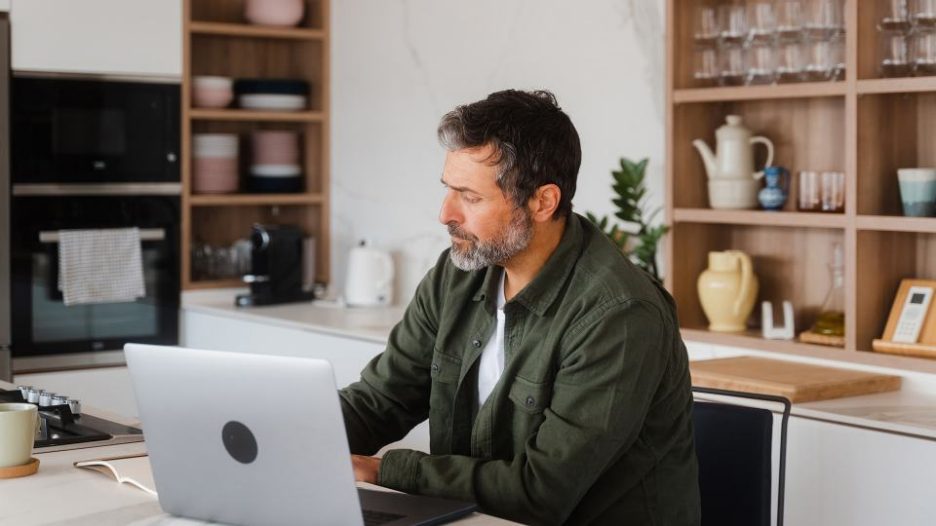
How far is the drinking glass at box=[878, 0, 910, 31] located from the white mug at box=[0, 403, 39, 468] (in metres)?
2.06

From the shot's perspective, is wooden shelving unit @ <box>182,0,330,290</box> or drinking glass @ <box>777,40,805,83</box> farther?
wooden shelving unit @ <box>182,0,330,290</box>

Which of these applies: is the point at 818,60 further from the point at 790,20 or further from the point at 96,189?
the point at 96,189

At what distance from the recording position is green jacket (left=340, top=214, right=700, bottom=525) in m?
1.80

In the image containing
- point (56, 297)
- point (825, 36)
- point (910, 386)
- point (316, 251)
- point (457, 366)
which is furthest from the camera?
point (316, 251)

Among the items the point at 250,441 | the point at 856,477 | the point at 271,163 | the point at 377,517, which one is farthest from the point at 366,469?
the point at 271,163

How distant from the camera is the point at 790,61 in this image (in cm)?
311

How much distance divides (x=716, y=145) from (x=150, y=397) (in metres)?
2.04

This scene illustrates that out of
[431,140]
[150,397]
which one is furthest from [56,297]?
[150,397]

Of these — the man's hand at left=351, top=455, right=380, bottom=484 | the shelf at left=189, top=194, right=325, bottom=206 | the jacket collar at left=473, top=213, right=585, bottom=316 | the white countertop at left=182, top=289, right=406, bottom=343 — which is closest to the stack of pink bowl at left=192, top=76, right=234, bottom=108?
the shelf at left=189, top=194, right=325, bottom=206

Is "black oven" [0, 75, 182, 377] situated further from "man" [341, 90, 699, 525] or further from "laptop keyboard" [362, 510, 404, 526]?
"laptop keyboard" [362, 510, 404, 526]

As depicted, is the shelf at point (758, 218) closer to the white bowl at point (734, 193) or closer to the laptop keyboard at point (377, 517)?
the white bowl at point (734, 193)

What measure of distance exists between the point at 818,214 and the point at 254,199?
2.31m

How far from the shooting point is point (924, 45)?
2.84 m

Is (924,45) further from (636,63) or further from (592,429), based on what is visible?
(592,429)
